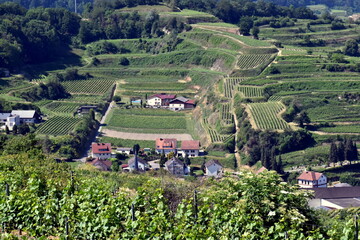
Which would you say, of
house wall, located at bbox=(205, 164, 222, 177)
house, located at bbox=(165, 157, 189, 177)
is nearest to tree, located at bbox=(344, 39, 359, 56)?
house wall, located at bbox=(205, 164, 222, 177)

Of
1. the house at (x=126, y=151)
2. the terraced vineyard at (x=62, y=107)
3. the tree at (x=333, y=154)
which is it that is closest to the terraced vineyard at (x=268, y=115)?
the tree at (x=333, y=154)

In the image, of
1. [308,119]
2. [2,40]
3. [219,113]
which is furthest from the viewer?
[2,40]

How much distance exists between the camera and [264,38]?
9638 cm

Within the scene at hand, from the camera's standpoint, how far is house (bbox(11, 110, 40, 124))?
66938 millimetres

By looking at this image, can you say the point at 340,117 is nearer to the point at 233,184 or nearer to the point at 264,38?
the point at 264,38

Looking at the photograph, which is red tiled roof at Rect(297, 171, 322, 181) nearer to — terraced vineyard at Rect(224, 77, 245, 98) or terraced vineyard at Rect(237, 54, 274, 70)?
terraced vineyard at Rect(224, 77, 245, 98)

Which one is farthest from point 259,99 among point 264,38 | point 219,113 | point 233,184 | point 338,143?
point 233,184

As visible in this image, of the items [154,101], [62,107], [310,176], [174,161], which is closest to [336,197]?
[310,176]

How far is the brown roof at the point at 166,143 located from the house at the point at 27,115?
1266 cm

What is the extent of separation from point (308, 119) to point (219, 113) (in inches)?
358

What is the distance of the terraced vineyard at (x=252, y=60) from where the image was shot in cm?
7994

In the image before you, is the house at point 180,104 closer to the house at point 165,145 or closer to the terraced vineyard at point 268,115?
the terraced vineyard at point 268,115

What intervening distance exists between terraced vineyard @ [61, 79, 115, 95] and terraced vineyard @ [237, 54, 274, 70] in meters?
15.2

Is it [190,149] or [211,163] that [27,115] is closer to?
[190,149]
